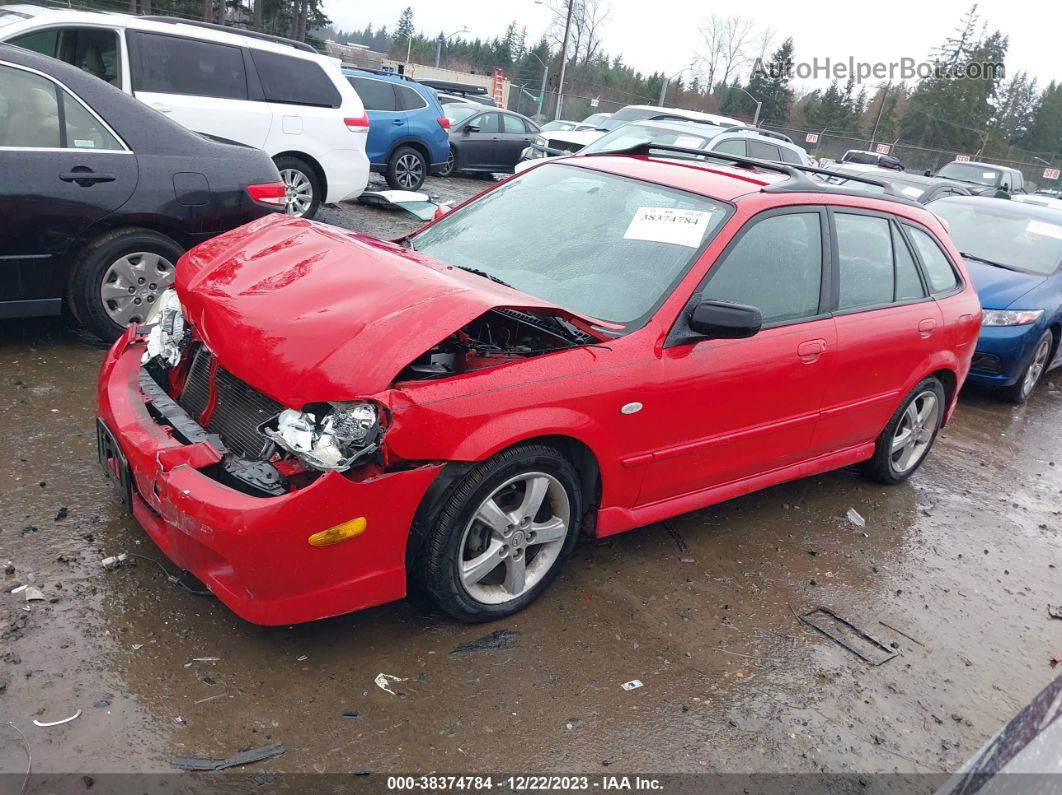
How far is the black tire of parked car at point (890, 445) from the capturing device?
4.92m

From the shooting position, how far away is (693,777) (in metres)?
2.72

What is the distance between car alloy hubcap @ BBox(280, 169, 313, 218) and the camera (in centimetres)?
873

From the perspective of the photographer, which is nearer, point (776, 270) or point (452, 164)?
point (776, 270)

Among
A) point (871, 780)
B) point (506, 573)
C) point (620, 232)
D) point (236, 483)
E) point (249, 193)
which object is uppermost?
point (620, 232)

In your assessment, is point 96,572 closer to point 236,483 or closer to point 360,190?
point 236,483

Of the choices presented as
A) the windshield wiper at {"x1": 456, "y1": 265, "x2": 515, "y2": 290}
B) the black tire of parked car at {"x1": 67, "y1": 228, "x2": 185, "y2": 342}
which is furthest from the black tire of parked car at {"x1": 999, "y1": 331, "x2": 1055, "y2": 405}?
the black tire of parked car at {"x1": 67, "y1": 228, "x2": 185, "y2": 342}

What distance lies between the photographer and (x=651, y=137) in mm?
12094

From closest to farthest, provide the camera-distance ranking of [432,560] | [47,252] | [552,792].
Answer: [552,792] < [432,560] < [47,252]

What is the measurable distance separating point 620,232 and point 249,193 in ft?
9.58

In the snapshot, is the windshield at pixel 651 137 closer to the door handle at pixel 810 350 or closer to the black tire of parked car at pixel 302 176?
the black tire of parked car at pixel 302 176

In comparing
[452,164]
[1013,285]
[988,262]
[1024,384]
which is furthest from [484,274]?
[452,164]

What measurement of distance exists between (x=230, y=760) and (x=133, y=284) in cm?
354

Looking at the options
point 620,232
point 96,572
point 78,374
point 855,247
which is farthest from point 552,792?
point 78,374

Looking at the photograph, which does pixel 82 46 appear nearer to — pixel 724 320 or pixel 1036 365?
pixel 724 320
